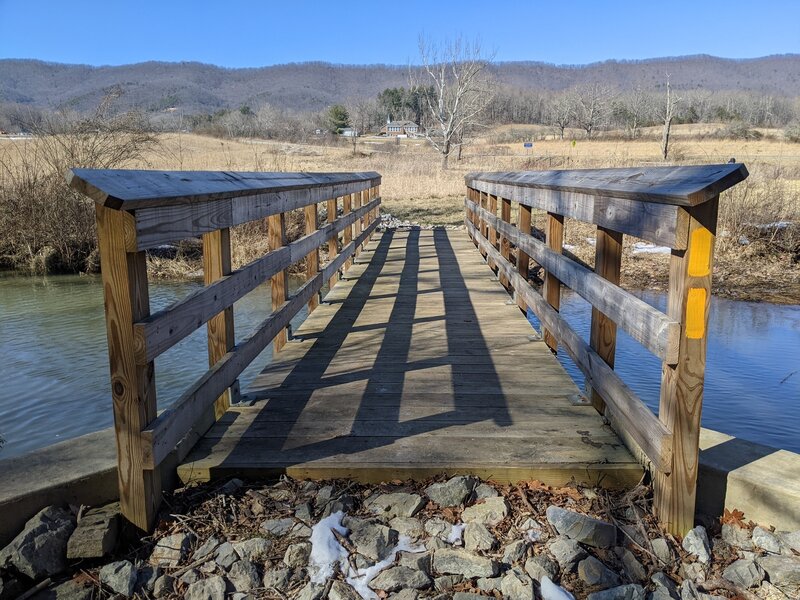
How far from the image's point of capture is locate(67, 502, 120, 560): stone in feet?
7.79

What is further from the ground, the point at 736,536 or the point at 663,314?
the point at 663,314

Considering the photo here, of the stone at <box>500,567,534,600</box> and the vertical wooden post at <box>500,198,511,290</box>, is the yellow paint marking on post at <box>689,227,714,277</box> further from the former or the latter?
the vertical wooden post at <box>500,198,511,290</box>

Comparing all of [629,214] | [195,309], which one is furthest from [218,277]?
[629,214]

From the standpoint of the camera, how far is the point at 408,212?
68.1 ft

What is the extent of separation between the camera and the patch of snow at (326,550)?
2354 mm

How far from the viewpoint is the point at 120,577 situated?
Answer: 2293mm

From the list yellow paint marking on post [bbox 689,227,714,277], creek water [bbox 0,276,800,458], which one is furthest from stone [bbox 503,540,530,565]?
creek water [bbox 0,276,800,458]

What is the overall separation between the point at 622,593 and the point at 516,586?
345mm

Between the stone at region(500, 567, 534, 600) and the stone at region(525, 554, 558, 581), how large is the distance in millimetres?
29

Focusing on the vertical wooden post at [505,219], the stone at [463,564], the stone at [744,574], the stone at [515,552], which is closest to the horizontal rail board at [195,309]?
the stone at [463,564]

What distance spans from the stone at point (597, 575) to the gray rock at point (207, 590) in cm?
123

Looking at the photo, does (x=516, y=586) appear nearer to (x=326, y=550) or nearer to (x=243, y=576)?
(x=326, y=550)

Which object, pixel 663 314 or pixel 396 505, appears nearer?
pixel 663 314

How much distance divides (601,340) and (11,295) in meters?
10.5
